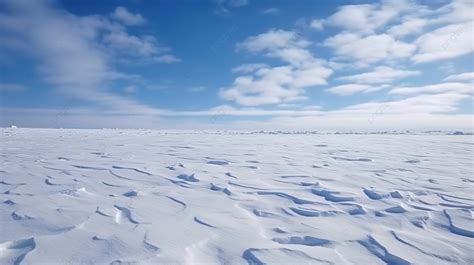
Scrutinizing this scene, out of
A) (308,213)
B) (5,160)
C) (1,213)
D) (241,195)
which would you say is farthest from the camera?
(5,160)

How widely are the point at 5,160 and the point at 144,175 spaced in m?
3.25

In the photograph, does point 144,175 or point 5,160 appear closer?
point 144,175

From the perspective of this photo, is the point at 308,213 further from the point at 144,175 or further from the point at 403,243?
the point at 144,175

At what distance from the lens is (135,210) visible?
2.71m

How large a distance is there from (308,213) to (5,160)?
580 centimetres

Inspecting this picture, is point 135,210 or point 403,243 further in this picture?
point 135,210

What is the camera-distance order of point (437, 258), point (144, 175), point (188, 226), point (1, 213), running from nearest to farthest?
point (437, 258), point (188, 226), point (1, 213), point (144, 175)

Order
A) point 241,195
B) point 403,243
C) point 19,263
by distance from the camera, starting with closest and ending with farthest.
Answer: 1. point 19,263
2. point 403,243
3. point 241,195

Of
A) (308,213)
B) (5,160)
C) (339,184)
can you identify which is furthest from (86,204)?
(5,160)

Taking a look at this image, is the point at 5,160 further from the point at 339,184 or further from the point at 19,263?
the point at 339,184

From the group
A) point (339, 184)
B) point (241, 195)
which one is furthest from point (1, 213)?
point (339, 184)

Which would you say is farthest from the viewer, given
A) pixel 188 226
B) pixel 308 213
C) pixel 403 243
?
pixel 308 213

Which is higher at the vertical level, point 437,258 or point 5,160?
point 5,160

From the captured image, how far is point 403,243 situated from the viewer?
2.12 m
